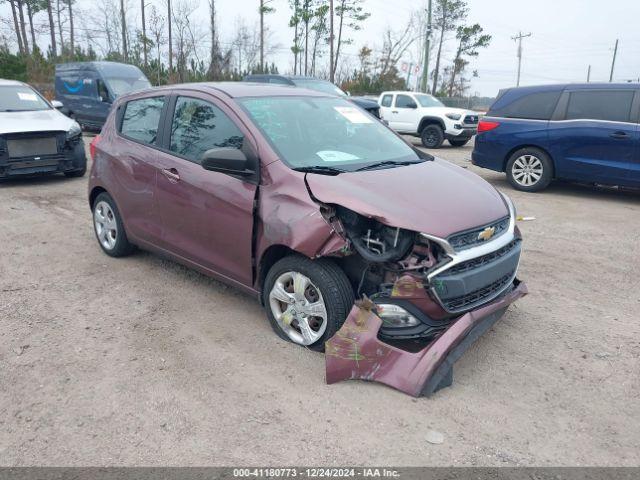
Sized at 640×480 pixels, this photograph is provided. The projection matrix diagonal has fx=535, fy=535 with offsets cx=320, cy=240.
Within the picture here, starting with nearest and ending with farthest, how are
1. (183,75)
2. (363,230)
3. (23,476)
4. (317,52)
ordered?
1. (23,476)
2. (363,230)
3. (183,75)
4. (317,52)

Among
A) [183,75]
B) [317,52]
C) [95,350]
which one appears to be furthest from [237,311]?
[317,52]

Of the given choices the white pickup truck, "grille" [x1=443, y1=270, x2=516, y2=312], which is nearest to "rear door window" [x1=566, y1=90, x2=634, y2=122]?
"grille" [x1=443, y1=270, x2=516, y2=312]

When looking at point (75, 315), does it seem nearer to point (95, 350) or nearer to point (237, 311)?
point (95, 350)

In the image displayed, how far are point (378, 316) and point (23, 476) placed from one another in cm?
197

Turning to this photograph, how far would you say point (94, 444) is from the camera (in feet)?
8.87

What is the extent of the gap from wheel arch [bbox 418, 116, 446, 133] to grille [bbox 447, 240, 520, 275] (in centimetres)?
1276

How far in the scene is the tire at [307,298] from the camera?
10.8 ft

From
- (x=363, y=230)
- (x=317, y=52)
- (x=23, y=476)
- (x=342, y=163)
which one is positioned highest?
(x=317, y=52)

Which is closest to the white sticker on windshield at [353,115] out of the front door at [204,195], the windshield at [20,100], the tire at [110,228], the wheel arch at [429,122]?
the front door at [204,195]

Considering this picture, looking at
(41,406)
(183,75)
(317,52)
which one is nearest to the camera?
(41,406)

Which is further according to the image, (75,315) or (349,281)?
(75,315)

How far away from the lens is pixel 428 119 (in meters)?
16.0

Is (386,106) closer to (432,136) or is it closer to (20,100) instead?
(432,136)

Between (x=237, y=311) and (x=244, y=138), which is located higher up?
(x=244, y=138)
